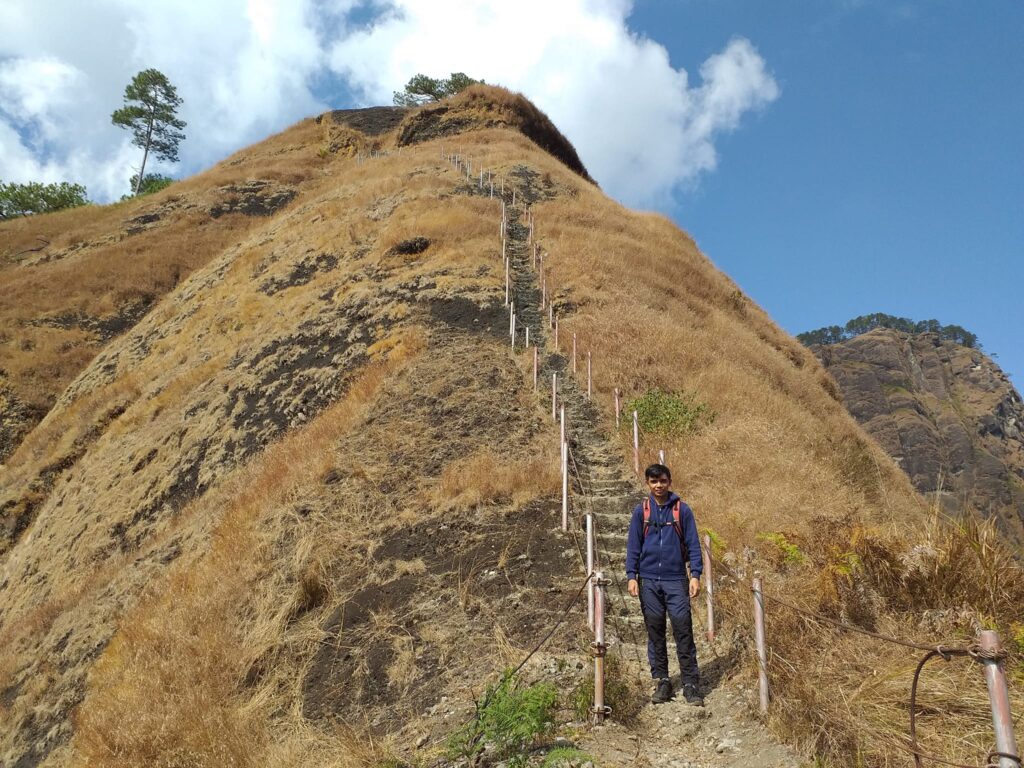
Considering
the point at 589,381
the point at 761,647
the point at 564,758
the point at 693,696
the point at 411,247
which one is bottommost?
the point at 564,758

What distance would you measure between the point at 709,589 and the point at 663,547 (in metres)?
1.30

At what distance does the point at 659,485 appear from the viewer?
20.0 feet

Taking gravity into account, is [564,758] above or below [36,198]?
below

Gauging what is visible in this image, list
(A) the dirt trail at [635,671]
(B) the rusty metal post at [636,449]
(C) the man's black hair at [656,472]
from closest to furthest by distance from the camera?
1. (A) the dirt trail at [635,671]
2. (C) the man's black hair at [656,472]
3. (B) the rusty metal post at [636,449]

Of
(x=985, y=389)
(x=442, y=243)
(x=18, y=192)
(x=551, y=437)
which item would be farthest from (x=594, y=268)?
(x=985, y=389)

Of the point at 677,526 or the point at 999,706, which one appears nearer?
the point at 999,706

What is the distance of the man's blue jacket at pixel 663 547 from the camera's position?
19.4ft

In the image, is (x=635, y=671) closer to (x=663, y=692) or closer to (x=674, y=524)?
(x=663, y=692)

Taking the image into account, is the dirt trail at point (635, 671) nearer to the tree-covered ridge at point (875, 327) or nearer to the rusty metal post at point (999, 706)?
the rusty metal post at point (999, 706)

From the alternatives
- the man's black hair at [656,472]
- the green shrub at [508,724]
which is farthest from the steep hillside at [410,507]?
the man's black hair at [656,472]

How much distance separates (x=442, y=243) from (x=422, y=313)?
4817mm

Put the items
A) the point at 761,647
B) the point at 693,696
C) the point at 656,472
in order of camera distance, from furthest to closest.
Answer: the point at 656,472 < the point at 693,696 < the point at 761,647

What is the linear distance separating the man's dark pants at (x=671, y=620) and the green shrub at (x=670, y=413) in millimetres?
6150

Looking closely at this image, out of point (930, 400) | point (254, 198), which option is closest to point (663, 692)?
point (254, 198)
